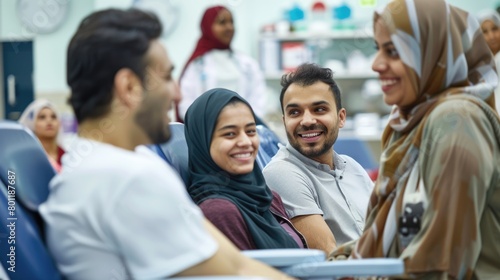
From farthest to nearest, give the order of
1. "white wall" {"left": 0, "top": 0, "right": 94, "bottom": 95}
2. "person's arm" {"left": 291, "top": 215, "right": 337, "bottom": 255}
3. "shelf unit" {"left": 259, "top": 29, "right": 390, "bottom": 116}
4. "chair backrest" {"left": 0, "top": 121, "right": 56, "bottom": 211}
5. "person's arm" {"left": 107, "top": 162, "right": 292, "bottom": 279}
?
"white wall" {"left": 0, "top": 0, "right": 94, "bottom": 95} → "shelf unit" {"left": 259, "top": 29, "right": 390, "bottom": 116} → "person's arm" {"left": 291, "top": 215, "right": 337, "bottom": 255} → "chair backrest" {"left": 0, "top": 121, "right": 56, "bottom": 211} → "person's arm" {"left": 107, "top": 162, "right": 292, "bottom": 279}

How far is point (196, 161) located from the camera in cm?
218

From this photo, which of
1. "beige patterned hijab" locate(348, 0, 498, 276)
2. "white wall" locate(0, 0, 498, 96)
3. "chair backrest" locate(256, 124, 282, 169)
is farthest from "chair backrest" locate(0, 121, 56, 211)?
"white wall" locate(0, 0, 498, 96)

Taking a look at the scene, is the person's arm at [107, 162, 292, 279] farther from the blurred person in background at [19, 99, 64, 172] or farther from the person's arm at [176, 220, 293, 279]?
the blurred person in background at [19, 99, 64, 172]

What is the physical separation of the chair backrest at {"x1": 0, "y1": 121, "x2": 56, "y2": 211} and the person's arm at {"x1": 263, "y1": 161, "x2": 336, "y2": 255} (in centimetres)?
88

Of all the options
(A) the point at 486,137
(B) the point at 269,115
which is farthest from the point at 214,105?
(B) the point at 269,115

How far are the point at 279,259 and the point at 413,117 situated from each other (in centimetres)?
45

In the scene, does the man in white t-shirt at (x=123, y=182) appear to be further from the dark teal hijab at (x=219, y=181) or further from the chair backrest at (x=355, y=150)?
the chair backrest at (x=355, y=150)

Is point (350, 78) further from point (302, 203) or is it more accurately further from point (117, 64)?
point (117, 64)

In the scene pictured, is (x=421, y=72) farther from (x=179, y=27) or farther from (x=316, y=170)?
(x=179, y=27)

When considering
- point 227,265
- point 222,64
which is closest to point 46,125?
point 222,64

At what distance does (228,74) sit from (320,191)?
8.22 feet

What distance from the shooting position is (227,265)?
145cm

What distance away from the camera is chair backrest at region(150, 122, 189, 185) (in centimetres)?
220

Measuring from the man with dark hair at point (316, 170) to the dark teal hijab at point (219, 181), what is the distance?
179 millimetres
